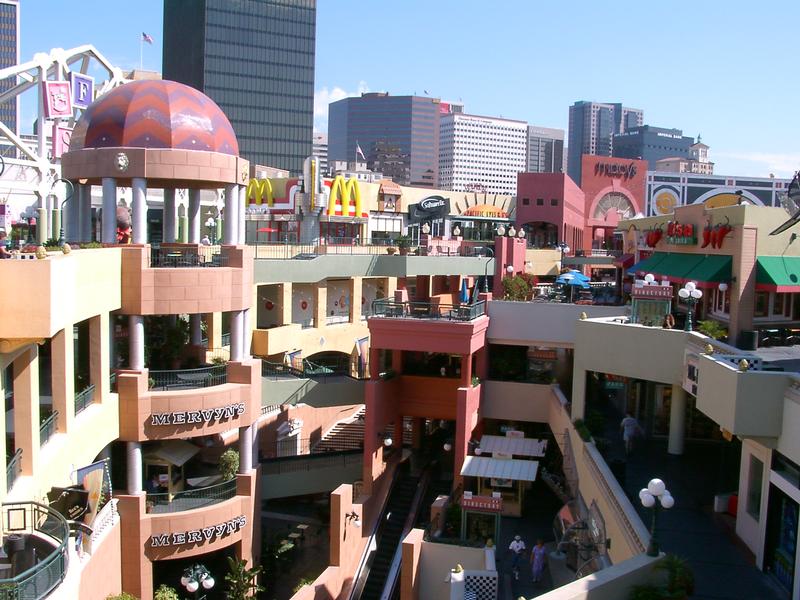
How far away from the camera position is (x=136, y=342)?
24844mm

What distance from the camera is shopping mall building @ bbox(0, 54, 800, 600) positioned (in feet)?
56.6

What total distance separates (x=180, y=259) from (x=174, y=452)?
671 cm

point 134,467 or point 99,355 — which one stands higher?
point 99,355

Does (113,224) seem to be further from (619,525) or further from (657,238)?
(657,238)

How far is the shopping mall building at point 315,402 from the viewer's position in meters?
17.2

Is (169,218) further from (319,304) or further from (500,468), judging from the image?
(500,468)

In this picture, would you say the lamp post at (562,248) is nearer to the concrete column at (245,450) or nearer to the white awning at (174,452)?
the concrete column at (245,450)

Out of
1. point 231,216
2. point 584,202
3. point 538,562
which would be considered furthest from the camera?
point 584,202

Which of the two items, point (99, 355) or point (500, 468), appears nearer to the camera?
point (99, 355)

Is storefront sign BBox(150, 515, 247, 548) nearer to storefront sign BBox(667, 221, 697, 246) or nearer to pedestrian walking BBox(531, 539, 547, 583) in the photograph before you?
pedestrian walking BBox(531, 539, 547, 583)

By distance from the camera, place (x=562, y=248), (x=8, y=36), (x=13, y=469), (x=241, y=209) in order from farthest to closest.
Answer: (x=8, y=36)
(x=562, y=248)
(x=241, y=209)
(x=13, y=469)

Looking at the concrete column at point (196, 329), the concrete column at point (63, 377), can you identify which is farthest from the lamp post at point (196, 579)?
the concrete column at point (196, 329)

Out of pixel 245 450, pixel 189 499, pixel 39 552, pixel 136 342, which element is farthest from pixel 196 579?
pixel 39 552

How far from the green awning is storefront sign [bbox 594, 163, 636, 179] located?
47067 mm
